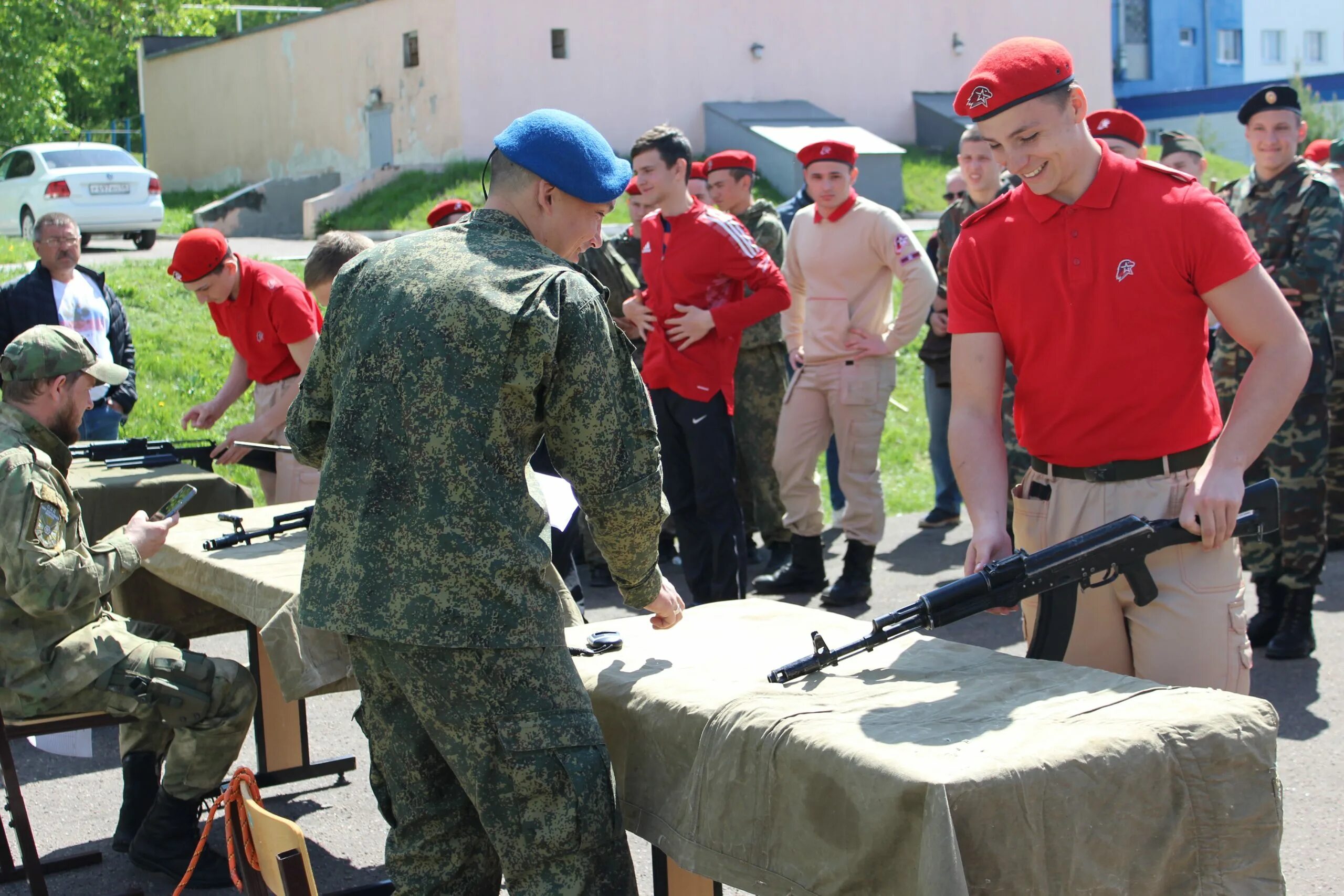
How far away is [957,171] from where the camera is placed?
8.13m

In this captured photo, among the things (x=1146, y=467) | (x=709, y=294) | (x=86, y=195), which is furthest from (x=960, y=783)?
(x=86, y=195)

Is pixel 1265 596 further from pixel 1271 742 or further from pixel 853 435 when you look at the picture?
pixel 1271 742

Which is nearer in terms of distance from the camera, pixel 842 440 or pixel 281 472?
pixel 281 472

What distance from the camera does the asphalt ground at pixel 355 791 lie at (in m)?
3.83

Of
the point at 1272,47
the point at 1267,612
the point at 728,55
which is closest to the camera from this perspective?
the point at 1267,612

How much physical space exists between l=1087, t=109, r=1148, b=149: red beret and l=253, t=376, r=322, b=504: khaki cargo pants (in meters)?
3.53

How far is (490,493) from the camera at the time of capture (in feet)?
7.72

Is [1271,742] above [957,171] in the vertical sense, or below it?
below

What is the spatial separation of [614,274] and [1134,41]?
3822cm

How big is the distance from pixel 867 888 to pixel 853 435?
4.37m

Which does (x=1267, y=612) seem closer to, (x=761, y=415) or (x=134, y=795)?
(x=761, y=415)

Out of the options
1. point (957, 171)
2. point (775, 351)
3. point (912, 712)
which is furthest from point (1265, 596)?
point (912, 712)

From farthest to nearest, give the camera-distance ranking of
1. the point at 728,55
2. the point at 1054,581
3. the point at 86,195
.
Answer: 1. the point at 728,55
2. the point at 86,195
3. the point at 1054,581

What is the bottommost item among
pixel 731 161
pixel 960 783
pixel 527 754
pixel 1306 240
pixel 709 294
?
pixel 527 754
